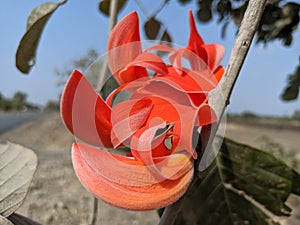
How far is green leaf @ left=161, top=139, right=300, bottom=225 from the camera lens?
0.36 m

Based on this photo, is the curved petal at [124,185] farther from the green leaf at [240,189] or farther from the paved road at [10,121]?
the paved road at [10,121]

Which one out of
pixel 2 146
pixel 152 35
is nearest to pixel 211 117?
pixel 2 146

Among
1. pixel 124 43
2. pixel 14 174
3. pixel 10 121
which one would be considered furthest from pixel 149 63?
pixel 10 121

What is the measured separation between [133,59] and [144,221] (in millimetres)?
602

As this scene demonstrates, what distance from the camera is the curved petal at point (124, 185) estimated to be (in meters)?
0.18

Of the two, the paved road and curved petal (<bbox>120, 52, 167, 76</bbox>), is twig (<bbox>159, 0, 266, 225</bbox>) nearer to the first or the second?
curved petal (<bbox>120, 52, 167, 76</bbox>)

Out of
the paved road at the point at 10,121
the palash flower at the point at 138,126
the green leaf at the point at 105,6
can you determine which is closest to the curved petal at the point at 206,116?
the palash flower at the point at 138,126

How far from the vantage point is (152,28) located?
1.74ft

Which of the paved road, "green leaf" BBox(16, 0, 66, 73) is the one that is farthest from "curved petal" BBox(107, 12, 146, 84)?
the paved road

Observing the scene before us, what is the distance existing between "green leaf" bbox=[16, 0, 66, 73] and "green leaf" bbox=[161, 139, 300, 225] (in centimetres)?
19

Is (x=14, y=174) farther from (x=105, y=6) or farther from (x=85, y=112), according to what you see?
(x=105, y=6)

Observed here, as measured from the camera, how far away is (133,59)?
23 cm

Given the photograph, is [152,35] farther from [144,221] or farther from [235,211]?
[144,221]

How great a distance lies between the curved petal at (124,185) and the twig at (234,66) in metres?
0.03
